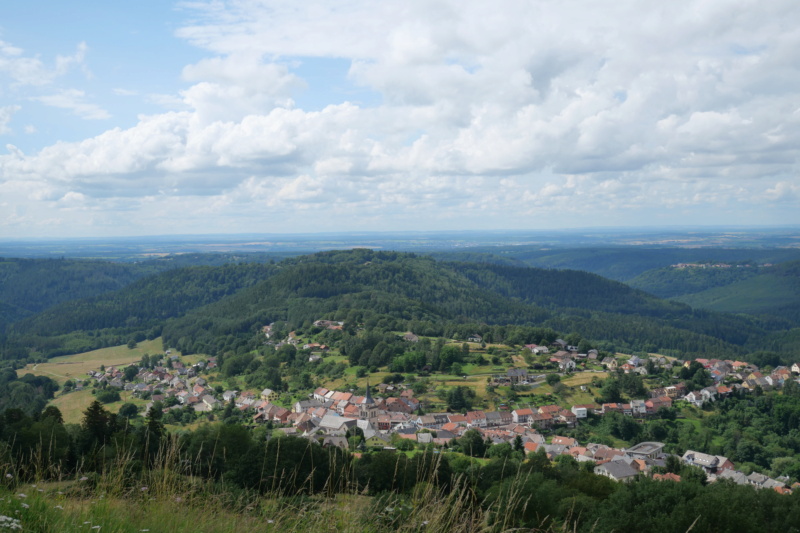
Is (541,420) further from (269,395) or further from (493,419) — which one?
(269,395)

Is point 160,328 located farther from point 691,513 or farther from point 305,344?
point 691,513

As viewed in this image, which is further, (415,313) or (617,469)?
(415,313)

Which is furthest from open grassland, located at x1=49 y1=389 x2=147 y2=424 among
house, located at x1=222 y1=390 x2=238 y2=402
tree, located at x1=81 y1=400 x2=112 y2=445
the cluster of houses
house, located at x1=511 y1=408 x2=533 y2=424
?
house, located at x1=511 y1=408 x2=533 y2=424

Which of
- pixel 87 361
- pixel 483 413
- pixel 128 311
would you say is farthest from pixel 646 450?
pixel 128 311

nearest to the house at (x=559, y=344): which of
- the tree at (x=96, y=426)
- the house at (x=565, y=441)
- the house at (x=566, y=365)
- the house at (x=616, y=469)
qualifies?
the house at (x=566, y=365)

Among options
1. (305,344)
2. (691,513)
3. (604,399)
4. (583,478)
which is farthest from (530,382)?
(691,513)

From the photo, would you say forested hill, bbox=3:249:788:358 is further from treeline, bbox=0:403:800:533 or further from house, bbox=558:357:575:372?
treeline, bbox=0:403:800:533

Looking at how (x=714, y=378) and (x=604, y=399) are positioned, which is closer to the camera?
(x=604, y=399)
